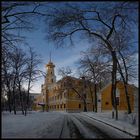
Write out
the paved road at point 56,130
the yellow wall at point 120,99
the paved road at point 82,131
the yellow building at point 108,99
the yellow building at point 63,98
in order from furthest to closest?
1. the yellow building at point 63,98
2. the yellow building at point 108,99
3. the yellow wall at point 120,99
4. the paved road at point 56,130
5. the paved road at point 82,131

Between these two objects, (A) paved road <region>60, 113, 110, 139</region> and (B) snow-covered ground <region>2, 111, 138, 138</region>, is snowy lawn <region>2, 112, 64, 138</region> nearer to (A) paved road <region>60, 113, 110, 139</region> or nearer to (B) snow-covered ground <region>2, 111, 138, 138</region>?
(B) snow-covered ground <region>2, 111, 138, 138</region>

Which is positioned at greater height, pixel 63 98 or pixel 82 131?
pixel 63 98

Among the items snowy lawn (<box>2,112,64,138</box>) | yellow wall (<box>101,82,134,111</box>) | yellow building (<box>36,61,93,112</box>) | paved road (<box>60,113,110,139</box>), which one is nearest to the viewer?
paved road (<box>60,113,110,139</box>)

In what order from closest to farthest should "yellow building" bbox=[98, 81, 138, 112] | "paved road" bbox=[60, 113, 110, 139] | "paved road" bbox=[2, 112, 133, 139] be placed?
"paved road" bbox=[60, 113, 110, 139] < "paved road" bbox=[2, 112, 133, 139] < "yellow building" bbox=[98, 81, 138, 112]

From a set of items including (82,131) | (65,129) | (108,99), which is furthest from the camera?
(108,99)

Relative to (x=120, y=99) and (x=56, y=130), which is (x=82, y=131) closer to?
(x=56, y=130)

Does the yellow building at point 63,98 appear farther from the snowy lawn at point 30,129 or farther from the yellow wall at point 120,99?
the snowy lawn at point 30,129

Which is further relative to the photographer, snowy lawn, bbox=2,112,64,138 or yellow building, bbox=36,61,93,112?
yellow building, bbox=36,61,93,112

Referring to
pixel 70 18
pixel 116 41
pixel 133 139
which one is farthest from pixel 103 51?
pixel 133 139

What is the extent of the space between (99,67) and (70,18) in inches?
566

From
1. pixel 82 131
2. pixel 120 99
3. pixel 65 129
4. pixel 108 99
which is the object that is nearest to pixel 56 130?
pixel 65 129

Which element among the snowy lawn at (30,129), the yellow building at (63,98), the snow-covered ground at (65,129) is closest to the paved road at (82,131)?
the snow-covered ground at (65,129)

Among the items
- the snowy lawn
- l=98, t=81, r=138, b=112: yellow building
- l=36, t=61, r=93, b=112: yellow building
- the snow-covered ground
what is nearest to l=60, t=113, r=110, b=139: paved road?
the snow-covered ground

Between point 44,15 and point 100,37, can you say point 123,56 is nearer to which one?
point 100,37
